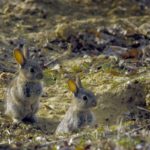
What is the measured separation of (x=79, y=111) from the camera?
10516mm

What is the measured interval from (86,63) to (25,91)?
2.60 metres

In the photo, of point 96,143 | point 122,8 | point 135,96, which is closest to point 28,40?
point 122,8

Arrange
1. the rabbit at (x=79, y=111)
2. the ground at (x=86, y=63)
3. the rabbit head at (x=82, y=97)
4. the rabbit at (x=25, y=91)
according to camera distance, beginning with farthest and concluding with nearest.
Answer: the rabbit at (x=25, y=91)
the rabbit head at (x=82, y=97)
the rabbit at (x=79, y=111)
the ground at (x=86, y=63)

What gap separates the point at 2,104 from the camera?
37.9ft

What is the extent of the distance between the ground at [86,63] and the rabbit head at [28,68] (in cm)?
77

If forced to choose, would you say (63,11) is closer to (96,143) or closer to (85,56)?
(85,56)

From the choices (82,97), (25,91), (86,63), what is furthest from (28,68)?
(86,63)

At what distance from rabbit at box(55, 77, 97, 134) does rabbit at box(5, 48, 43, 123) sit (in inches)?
24.7

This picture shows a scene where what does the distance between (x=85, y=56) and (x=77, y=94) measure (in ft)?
9.98

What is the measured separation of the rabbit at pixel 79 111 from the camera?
33.7ft

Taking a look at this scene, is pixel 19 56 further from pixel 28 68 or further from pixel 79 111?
pixel 79 111

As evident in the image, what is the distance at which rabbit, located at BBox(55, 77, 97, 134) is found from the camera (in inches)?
404

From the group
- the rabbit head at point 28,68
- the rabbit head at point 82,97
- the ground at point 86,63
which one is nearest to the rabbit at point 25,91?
the rabbit head at point 28,68

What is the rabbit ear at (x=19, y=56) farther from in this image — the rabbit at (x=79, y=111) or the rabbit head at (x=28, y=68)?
the rabbit at (x=79, y=111)
